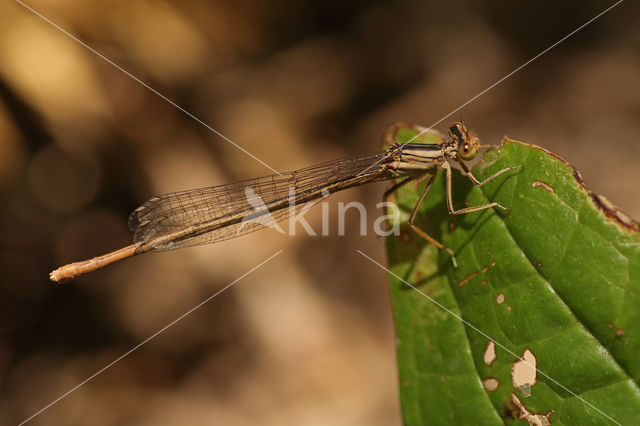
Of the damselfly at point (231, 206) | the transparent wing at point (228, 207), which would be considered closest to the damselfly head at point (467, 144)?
the damselfly at point (231, 206)

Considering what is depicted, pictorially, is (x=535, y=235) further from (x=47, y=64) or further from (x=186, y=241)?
(x=47, y=64)

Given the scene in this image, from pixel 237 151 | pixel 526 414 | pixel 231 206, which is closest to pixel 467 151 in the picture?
pixel 526 414

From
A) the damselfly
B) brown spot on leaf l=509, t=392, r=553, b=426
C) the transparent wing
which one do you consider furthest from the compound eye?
brown spot on leaf l=509, t=392, r=553, b=426

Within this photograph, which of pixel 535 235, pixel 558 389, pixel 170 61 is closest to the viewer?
pixel 558 389

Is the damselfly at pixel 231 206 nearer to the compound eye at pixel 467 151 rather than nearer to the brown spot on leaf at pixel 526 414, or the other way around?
the compound eye at pixel 467 151

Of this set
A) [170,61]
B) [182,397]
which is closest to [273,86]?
[170,61]

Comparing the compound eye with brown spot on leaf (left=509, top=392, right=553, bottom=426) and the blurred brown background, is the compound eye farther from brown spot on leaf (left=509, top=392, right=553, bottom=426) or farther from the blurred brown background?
the blurred brown background
